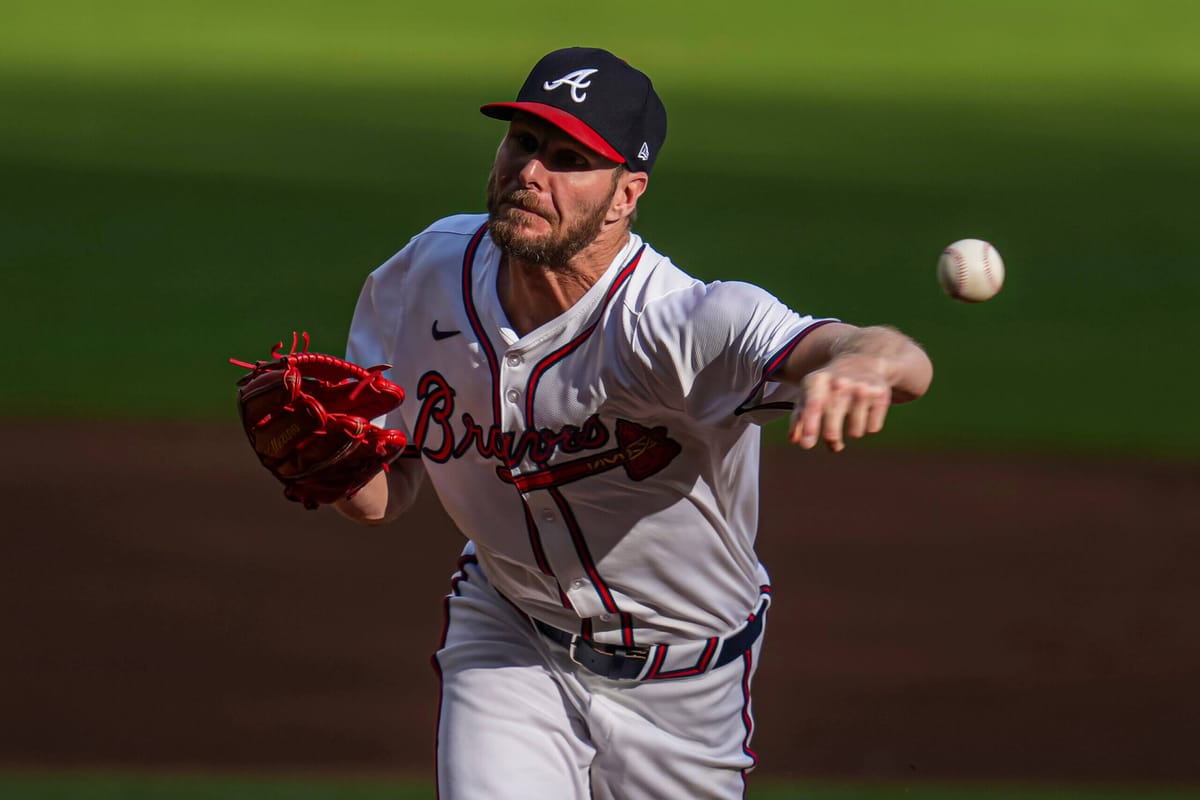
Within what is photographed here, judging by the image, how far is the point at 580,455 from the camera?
10.9 ft

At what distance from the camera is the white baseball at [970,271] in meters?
4.10

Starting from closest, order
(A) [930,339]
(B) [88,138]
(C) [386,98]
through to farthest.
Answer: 1. (A) [930,339]
2. (B) [88,138]
3. (C) [386,98]

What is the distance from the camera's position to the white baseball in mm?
4102

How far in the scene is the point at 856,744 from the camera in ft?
18.1

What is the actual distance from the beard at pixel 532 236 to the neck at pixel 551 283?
0.03 meters

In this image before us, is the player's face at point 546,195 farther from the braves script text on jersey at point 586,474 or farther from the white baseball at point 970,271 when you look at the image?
the white baseball at point 970,271

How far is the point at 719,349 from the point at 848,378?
1.71ft

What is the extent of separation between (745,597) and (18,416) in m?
6.34

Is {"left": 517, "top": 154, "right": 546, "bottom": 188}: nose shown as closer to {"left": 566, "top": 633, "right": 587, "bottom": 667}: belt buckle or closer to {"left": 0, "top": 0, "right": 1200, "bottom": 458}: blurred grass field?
{"left": 566, "top": 633, "right": 587, "bottom": 667}: belt buckle

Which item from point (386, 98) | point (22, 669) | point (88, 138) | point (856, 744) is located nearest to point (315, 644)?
point (22, 669)

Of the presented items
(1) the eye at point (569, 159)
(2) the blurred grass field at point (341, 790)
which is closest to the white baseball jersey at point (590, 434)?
(1) the eye at point (569, 159)

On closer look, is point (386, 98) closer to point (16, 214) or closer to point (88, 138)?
point (88, 138)

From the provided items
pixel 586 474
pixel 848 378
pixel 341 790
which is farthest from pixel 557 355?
pixel 341 790

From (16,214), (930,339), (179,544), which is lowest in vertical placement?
(179,544)
